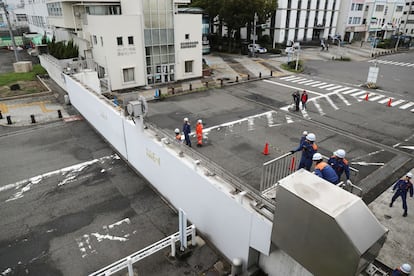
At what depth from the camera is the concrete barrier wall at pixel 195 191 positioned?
6896 millimetres

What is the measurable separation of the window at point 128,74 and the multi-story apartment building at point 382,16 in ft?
184

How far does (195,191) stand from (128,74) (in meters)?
19.4

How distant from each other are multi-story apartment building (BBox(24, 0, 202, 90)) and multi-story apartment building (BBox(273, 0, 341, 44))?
1112 inches

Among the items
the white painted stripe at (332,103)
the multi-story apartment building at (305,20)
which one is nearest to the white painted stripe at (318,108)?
the white painted stripe at (332,103)

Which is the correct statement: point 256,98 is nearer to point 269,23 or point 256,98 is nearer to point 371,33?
point 269,23

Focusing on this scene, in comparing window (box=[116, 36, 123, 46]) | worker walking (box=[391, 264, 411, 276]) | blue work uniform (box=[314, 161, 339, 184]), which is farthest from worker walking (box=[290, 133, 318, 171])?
window (box=[116, 36, 123, 46])

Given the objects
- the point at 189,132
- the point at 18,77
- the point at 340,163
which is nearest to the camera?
the point at 340,163

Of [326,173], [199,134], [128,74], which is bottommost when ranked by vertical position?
[199,134]

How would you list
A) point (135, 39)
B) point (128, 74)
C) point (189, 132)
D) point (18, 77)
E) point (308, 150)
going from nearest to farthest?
point (308, 150) → point (189, 132) → point (135, 39) → point (128, 74) → point (18, 77)

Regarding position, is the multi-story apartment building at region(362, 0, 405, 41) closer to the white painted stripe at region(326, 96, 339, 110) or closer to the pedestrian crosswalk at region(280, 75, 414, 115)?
the pedestrian crosswalk at region(280, 75, 414, 115)

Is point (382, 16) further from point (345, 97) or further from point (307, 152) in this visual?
point (307, 152)

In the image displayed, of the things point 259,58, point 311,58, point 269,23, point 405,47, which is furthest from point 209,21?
point 405,47

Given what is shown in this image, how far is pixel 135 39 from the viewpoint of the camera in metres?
24.2

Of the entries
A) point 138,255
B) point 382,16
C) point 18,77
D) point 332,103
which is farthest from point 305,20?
point 138,255
